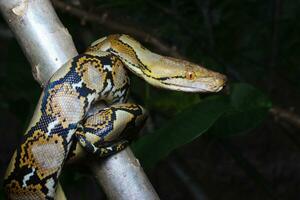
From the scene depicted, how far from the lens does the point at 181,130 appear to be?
1.80 metres

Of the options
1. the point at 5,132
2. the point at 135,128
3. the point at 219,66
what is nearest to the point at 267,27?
the point at 219,66

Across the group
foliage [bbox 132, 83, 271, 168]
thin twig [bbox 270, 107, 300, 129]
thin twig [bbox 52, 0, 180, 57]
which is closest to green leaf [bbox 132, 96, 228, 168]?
foliage [bbox 132, 83, 271, 168]

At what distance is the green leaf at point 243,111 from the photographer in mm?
1935

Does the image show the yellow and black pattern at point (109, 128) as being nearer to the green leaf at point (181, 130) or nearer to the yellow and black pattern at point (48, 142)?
the yellow and black pattern at point (48, 142)

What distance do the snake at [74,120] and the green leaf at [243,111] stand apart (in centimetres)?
42

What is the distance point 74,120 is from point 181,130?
1.56ft

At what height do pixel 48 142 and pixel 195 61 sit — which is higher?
pixel 48 142

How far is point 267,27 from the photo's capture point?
11.2 feet

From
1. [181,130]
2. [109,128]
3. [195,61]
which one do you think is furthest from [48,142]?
[195,61]

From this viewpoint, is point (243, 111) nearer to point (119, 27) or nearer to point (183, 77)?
point (183, 77)

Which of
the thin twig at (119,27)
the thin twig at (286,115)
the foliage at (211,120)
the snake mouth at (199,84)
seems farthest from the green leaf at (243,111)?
the thin twig at (119,27)

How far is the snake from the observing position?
1.45m

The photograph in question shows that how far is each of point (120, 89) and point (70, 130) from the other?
272 mm

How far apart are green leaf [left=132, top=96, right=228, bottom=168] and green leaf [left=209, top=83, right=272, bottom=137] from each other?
0.05 m
